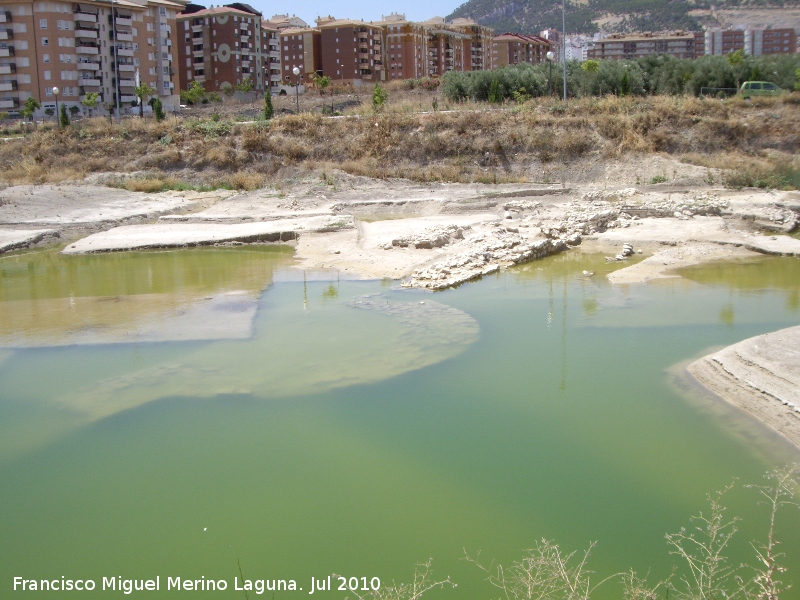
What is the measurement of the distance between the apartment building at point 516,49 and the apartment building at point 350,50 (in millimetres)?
23412

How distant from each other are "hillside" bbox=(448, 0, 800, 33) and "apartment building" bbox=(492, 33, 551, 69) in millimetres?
49050

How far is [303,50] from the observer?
99.9 m

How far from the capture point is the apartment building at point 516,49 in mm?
112812

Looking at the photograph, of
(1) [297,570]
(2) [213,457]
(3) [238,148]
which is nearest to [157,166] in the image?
(3) [238,148]

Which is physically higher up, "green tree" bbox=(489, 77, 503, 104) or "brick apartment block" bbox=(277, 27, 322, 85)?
"brick apartment block" bbox=(277, 27, 322, 85)

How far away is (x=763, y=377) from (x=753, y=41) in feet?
510

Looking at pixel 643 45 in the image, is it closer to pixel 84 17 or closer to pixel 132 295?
pixel 84 17

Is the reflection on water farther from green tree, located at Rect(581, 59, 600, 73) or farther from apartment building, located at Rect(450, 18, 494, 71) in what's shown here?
apartment building, located at Rect(450, 18, 494, 71)

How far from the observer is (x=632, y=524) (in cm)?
632

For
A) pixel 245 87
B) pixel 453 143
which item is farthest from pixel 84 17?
pixel 453 143

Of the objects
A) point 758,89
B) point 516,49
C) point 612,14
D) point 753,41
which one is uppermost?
point 612,14

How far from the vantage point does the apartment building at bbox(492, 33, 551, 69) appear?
113m

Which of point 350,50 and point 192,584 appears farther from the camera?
point 350,50

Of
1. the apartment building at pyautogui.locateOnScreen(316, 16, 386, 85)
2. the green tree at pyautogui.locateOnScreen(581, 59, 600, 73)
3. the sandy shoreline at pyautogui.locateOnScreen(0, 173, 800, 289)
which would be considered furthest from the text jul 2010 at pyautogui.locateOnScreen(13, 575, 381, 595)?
the apartment building at pyautogui.locateOnScreen(316, 16, 386, 85)
